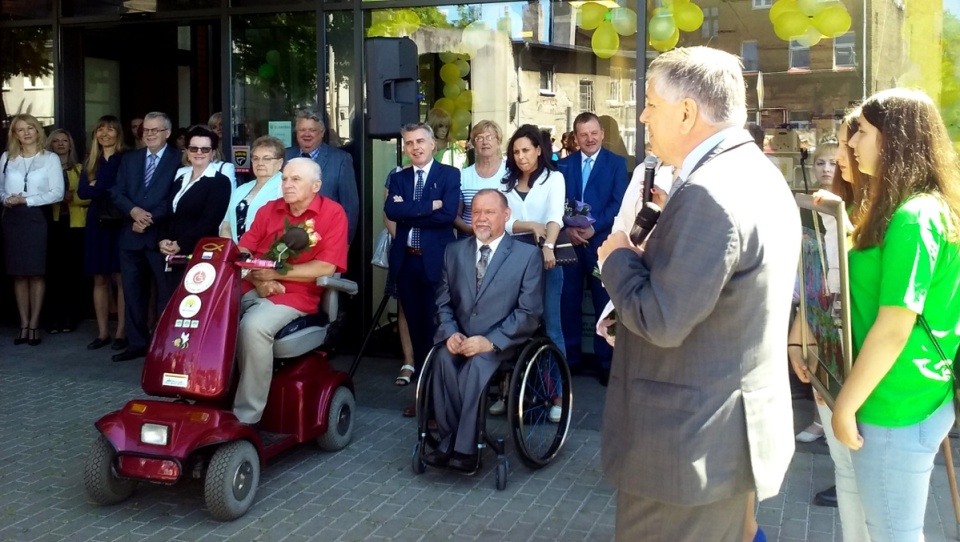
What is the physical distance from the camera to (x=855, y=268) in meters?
2.77

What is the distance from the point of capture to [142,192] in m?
7.80

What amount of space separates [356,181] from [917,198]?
5794 millimetres

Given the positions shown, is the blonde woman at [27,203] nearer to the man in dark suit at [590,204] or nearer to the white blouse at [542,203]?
the white blouse at [542,203]

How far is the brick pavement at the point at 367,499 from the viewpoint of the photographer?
441 centimetres

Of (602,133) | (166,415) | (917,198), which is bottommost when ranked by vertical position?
(166,415)

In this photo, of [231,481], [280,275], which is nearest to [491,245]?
[280,275]

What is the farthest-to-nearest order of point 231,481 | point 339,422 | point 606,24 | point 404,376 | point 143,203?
point 143,203, point 606,24, point 404,376, point 339,422, point 231,481

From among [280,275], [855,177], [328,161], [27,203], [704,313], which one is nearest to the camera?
[704,313]

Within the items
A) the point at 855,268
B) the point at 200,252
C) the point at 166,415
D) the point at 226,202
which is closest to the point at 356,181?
the point at 226,202

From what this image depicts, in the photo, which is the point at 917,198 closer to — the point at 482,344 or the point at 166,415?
the point at 482,344

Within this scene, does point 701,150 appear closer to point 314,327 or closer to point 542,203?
point 314,327

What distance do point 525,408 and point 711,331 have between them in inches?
113

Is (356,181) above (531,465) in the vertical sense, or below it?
above

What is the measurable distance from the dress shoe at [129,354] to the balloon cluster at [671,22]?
469 centimetres
